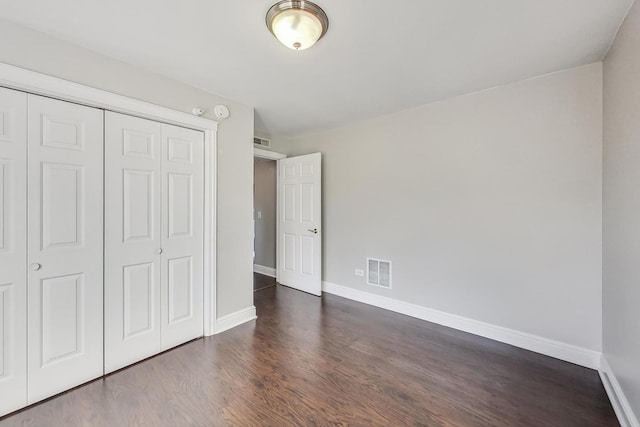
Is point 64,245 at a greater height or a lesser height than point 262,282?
greater

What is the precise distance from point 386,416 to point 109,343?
6.73 ft

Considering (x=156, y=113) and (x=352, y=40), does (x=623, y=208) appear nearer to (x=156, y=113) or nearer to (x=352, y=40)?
(x=352, y=40)

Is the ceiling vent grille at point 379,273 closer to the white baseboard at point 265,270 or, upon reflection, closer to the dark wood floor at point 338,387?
the dark wood floor at point 338,387

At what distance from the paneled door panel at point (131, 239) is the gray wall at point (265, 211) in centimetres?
247

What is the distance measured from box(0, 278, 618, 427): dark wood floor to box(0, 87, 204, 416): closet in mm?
218

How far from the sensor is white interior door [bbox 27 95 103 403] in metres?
1.69

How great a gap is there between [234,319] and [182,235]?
104 centimetres

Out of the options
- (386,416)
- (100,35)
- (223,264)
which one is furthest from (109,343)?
(100,35)

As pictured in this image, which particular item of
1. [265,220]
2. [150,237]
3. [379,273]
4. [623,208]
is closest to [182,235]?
[150,237]

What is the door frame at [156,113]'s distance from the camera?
1632 mm

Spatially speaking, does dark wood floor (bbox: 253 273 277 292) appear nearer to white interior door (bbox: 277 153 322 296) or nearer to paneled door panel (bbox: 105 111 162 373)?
white interior door (bbox: 277 153 322 296)

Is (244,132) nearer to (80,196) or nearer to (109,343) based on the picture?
(80,196)

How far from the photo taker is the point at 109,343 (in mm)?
1984

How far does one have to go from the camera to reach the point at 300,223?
391 cm
